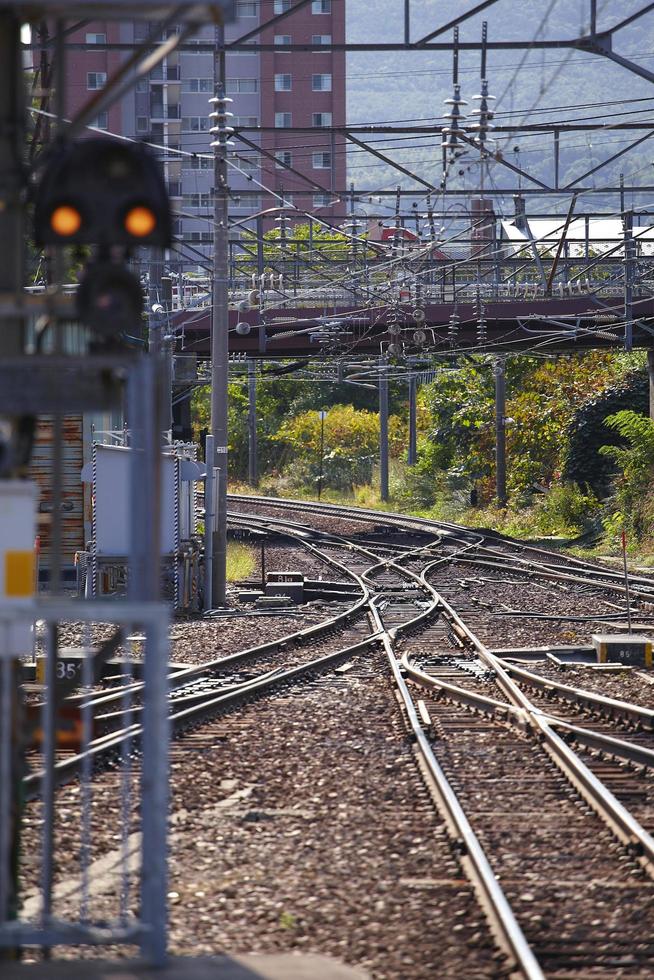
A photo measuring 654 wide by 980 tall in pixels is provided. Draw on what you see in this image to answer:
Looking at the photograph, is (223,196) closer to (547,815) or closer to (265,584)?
(265,584)

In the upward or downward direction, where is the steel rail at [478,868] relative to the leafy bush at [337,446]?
downward

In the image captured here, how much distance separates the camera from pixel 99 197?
4824 millimetres

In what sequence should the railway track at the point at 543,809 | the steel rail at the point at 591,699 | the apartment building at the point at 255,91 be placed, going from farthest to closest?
the apartment building at the point at 255,91, the steel rail at the point at 591,699, the railway track at the point at 543,809

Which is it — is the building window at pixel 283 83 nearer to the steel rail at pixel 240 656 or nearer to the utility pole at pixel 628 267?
the utility pole at pixel 628 267

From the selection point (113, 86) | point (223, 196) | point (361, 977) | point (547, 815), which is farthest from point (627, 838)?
point (223, 196)

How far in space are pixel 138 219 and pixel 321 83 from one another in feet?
284

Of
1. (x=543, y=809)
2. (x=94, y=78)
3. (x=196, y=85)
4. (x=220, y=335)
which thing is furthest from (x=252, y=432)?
(x=543, y=809)

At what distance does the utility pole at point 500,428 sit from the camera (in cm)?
3866

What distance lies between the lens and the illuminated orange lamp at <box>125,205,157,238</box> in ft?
15.9

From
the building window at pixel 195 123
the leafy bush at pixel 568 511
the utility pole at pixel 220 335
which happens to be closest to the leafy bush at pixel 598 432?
the leafy bush at pixel 568 511

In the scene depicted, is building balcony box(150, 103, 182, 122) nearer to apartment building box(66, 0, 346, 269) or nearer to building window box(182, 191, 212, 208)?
apartment building box(66, 0, 346, 269)

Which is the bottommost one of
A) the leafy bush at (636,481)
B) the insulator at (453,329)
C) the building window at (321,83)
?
the leafy bush at (636,481)

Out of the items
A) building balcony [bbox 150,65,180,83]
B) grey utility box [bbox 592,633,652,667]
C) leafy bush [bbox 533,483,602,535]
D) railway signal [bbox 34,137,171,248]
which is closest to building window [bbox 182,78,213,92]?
building balcony [bbox 150,65,180,83]

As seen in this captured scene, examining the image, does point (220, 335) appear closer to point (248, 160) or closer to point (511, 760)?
A: point (248, 160)
